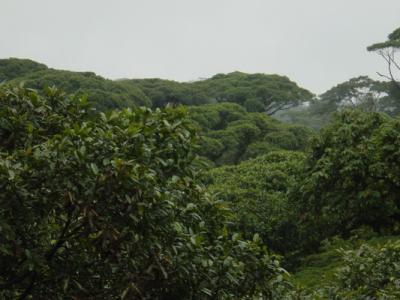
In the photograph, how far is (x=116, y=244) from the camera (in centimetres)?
322

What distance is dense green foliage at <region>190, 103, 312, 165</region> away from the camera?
24.1 meters

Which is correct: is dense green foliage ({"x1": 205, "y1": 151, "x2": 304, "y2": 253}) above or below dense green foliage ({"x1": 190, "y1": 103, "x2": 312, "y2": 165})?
below

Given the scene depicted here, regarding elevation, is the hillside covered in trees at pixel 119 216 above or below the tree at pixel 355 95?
below

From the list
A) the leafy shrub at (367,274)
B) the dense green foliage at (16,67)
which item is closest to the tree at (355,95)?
the dense green foliage at (16,67)

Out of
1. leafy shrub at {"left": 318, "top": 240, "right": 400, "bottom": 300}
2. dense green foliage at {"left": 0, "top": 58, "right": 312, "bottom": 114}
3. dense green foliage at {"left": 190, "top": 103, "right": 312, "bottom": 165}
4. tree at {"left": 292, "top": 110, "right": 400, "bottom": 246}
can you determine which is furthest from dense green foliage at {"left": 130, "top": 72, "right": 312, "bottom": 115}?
leafy shrub at {"left": 318, "top": 240, "right": 400, "bottom": 300}

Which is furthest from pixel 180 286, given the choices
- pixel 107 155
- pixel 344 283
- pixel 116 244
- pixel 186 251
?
pixel 344 283

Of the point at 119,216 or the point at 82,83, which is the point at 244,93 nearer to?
the point at 82,83

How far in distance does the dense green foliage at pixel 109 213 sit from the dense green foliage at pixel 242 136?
19113 millimetres

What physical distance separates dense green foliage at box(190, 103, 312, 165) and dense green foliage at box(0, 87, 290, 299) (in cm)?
1911

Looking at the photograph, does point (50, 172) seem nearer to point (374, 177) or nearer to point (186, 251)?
point (186, 251)

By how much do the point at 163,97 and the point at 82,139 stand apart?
1188 inches

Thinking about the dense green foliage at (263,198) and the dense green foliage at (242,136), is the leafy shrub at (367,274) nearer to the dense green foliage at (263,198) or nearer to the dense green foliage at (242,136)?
the dense green foliage at (263,198)

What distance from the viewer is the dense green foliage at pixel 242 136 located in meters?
24.1

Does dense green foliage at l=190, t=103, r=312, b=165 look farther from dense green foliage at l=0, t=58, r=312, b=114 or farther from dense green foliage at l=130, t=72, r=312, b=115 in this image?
dense green foliage at l=130, t=72, r=312, b=115
